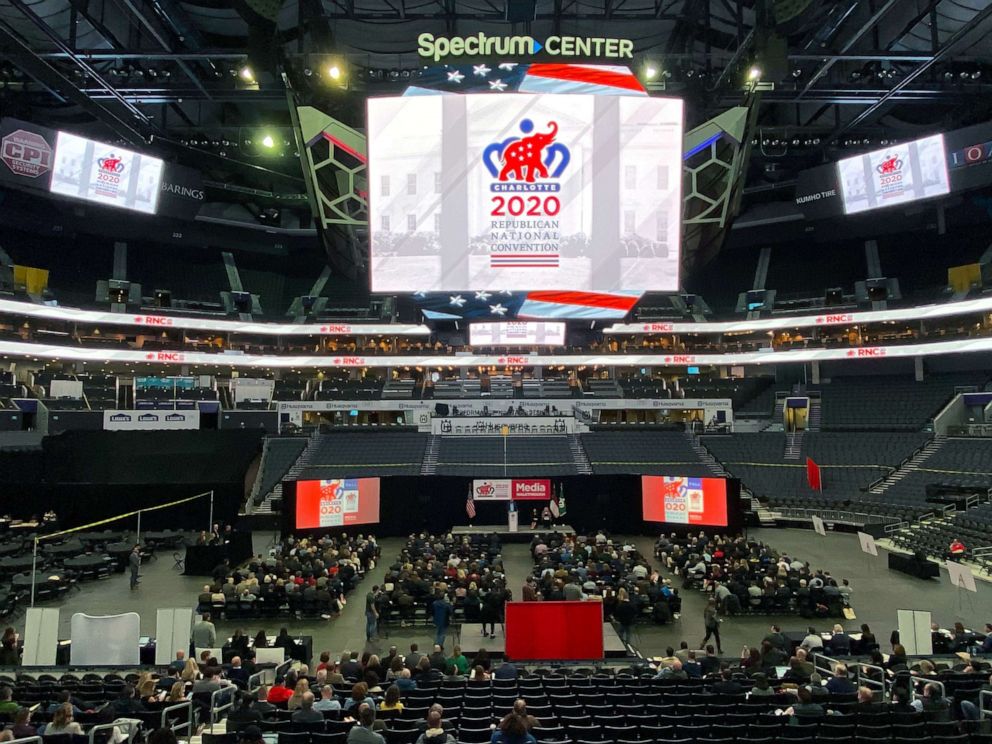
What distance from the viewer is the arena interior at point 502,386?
9.90m

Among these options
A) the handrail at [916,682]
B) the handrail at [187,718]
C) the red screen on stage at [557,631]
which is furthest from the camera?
the red screen on stage at [557,631]

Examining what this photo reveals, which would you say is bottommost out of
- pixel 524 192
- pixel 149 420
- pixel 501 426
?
pixel 501 426

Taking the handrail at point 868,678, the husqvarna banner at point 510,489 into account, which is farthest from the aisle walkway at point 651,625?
the husqvarna banner at point 510,489

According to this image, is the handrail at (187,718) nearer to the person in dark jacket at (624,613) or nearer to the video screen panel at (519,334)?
the person in dark jacket at (624,613)

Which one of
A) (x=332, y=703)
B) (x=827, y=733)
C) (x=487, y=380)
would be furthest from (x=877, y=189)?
(x=332, y=703)

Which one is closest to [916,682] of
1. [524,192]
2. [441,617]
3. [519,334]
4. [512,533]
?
[441,617]

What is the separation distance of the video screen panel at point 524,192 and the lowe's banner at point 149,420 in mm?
22038

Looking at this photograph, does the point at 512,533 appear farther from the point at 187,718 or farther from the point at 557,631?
the point at 187,718

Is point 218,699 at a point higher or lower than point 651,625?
higher

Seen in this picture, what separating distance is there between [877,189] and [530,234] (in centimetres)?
2952

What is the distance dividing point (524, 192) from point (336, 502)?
15.1 m

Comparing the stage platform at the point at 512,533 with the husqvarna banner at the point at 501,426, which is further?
the husqvarna banner at the point at 501,426

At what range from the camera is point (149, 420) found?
32688 millimetres

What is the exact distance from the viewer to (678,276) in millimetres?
15930
